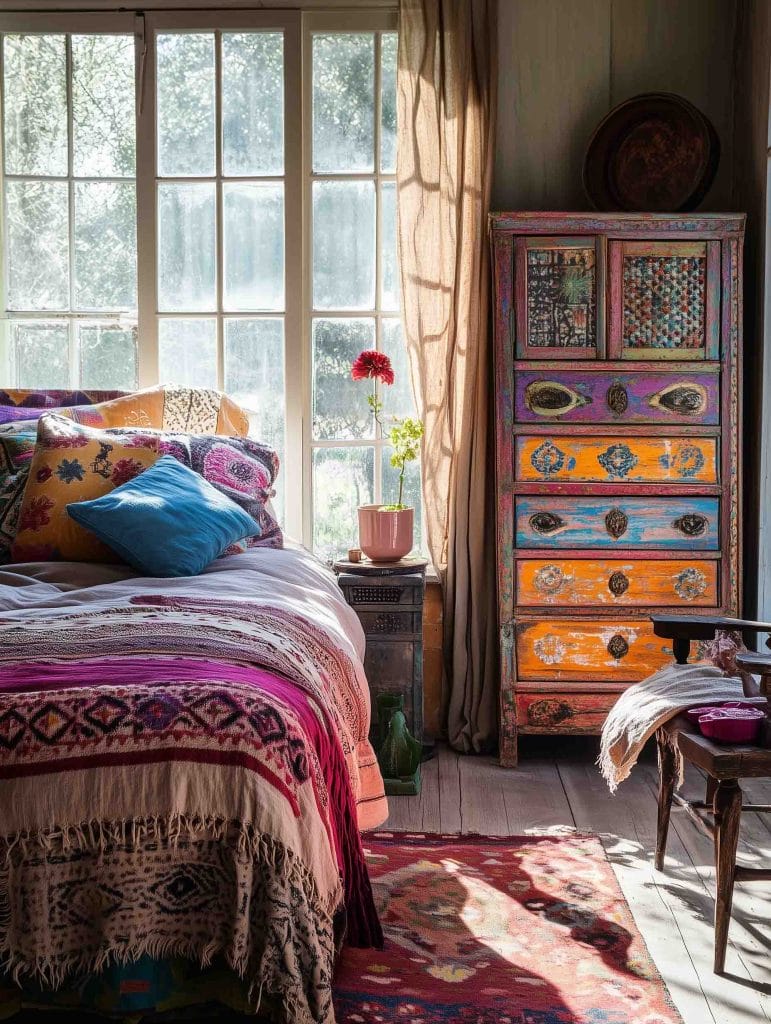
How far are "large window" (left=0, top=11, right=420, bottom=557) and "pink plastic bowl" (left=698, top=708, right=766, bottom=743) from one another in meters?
1.90

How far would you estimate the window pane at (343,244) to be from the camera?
3.77 m

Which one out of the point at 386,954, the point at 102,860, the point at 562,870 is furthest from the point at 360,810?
the point at 102,860

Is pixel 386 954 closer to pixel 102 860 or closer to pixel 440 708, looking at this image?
pixel 102 860

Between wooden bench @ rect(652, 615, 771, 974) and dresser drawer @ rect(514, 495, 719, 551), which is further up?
dresser drawer @ rect(514, 495, 719, 551)

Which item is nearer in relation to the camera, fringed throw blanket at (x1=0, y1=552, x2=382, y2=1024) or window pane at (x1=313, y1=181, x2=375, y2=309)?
fringed throw blanket at (x1=0, y1=552, x2=382, y2=1024)

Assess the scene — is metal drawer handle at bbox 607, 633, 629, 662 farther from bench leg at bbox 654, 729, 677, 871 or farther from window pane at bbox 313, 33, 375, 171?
window pane at bbox 313, 33, 375, 171

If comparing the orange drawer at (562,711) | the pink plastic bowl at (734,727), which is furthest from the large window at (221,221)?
the pink plastic bowl at (734,727)

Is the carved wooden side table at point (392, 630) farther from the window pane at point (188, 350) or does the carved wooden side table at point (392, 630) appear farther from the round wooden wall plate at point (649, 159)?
the round wooden wall plate at point (649, 159)

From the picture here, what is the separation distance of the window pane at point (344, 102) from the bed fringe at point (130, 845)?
2.89m

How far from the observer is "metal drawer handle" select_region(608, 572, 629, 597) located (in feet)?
11.0

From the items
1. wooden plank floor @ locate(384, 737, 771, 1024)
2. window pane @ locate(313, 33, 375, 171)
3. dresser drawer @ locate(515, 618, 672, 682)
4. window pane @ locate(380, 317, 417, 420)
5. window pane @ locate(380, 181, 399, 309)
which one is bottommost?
wooden plank floor @ locate(384, 737, 771, 1024)

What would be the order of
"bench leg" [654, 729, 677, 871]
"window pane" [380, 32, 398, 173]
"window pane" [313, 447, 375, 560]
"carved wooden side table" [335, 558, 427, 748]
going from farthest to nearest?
"window pane" [313, 447, 375, 560] → "window pane" [380, 32, 398, 173] → "carved wooden side table" [335, 558, 427, 748] → "bench leg" [654, 729, 677, 871]

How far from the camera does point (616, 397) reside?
133 inches

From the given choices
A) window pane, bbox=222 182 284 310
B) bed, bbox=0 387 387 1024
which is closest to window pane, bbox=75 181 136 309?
window pane, bbox=222 182 284 310
